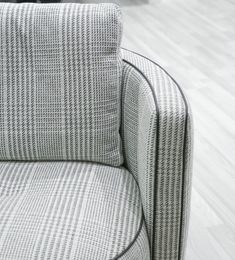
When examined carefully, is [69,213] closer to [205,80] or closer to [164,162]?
[164,162]

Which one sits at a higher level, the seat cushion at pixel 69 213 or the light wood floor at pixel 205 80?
the seat cushion at pixel 69 213

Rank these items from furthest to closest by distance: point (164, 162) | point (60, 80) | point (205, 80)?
point (205, 80), point (60, 80), point (164, 162)

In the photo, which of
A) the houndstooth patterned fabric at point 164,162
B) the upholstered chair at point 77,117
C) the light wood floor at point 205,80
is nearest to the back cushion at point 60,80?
the upholstered chair at point 77,117

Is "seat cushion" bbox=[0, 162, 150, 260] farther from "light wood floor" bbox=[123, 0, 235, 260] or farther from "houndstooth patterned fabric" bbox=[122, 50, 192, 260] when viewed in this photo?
"light wood floor" bbox=[123, 0, 235, 260]

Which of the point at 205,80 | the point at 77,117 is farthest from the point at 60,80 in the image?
the point at 205,80

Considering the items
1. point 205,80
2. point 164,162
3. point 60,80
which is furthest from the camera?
point 205,80

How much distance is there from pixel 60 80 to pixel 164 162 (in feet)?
1.25

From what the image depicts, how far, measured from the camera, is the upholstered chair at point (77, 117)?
1.25 meters

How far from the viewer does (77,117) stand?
54.2 inches

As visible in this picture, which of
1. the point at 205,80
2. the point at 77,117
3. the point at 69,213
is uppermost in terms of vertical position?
Answer: the point at 77,117

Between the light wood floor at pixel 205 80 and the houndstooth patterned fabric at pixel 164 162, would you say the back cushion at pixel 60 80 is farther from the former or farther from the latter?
the light wood floor at pixel 205 80

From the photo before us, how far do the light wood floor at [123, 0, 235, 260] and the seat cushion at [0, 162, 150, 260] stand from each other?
513mm

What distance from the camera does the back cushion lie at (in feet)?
4.49

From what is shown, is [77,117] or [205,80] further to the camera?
[205,80]
